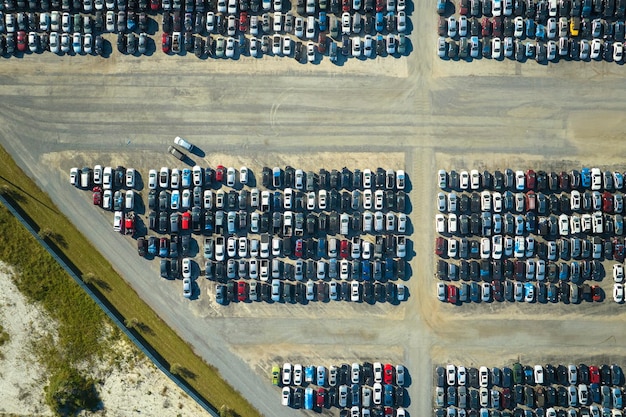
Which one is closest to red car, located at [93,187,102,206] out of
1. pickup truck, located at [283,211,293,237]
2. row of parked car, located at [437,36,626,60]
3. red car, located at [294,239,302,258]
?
pickup truck, located at [283,211,293,237]

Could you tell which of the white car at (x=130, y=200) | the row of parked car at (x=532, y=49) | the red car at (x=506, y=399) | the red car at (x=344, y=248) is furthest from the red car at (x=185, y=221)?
the red car at (x=506, y=399)

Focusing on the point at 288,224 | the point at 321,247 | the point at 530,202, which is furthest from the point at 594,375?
the point at 288,224

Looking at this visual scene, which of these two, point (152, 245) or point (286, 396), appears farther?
point (152, 245)

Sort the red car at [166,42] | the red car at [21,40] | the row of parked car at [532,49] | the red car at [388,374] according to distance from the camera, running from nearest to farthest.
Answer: the red car at [388,374]
the row of parked car at [532,49]
the red car at [166,42]
the red car at [21,40]

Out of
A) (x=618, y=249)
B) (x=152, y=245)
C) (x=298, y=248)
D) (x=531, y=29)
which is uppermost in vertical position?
(x=531, y=29)

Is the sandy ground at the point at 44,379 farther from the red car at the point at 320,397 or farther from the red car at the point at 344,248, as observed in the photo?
the red car at the point at 344,248

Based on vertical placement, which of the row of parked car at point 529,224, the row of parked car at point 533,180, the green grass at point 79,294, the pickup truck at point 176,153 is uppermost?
the pickup truck at point 176,153

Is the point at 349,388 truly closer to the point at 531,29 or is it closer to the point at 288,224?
the point at 288,224
